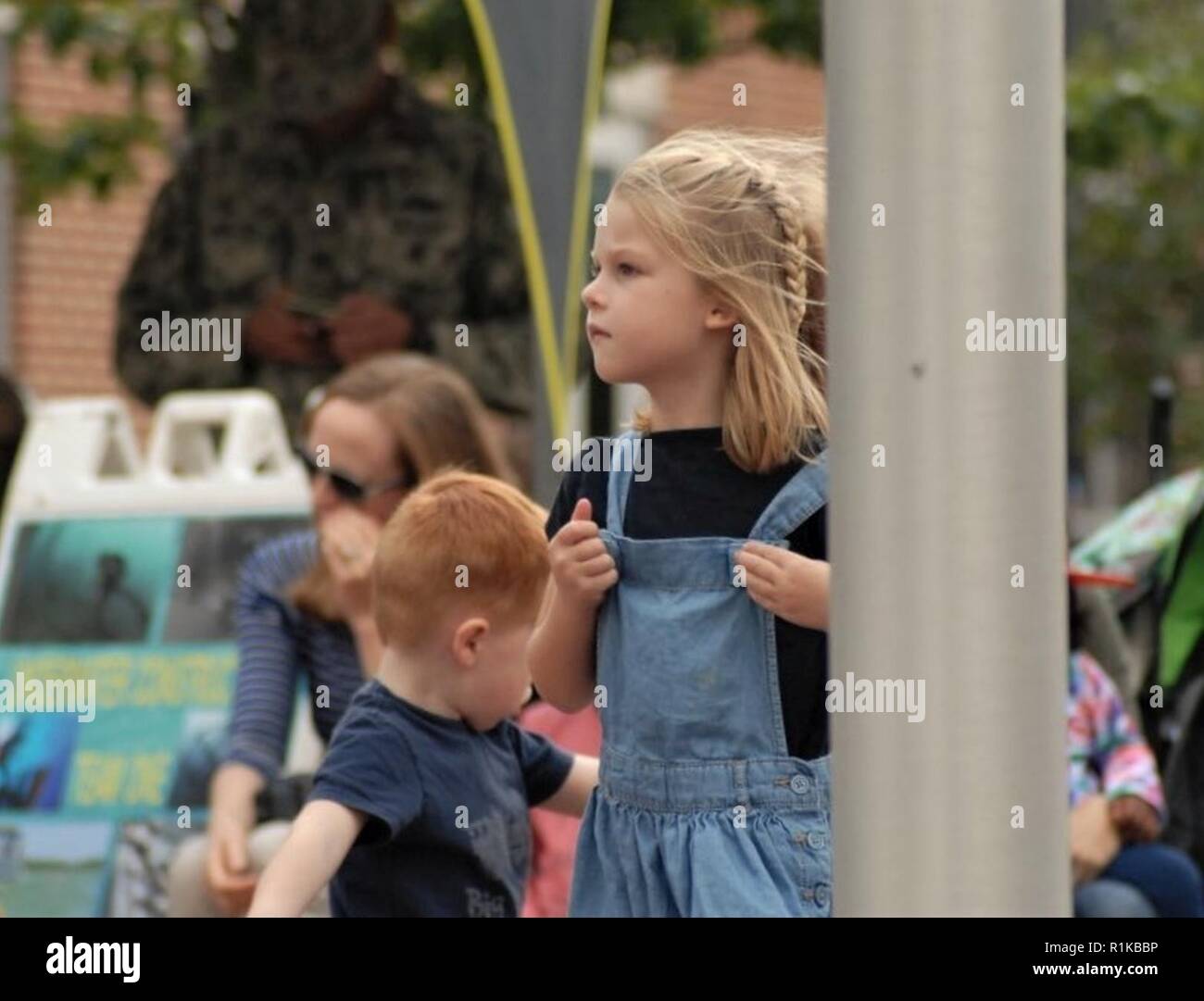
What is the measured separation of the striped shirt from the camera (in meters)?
4.74

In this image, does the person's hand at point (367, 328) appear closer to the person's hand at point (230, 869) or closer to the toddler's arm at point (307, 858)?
the person's hand at point (230, 869)

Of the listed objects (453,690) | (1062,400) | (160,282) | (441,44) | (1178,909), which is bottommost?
(1178,909)

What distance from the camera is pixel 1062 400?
2121 mm

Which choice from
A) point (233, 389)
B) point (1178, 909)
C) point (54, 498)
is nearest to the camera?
point (1178, 909)

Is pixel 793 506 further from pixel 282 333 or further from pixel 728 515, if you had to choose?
pixel 282 333

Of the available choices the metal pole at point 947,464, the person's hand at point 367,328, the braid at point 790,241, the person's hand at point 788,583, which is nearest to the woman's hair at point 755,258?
the braid at point 790,241

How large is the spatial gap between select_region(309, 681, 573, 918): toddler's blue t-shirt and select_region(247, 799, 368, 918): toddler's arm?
2cm

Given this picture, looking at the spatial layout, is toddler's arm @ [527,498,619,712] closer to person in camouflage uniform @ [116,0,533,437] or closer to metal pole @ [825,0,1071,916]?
metal pole @ [825,0,1071,916]

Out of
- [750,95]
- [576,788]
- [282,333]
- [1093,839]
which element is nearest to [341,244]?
[282,333]

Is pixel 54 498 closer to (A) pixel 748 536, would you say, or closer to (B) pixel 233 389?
(B) pixel 233 389

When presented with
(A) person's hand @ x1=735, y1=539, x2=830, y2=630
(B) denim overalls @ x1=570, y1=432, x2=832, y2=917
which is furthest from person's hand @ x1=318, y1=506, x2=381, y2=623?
(A) person's hand @ x1=735, y1=539, x2=830, y2=630

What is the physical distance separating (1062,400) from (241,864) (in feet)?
8.99

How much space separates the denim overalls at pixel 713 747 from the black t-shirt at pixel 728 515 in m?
0.02
